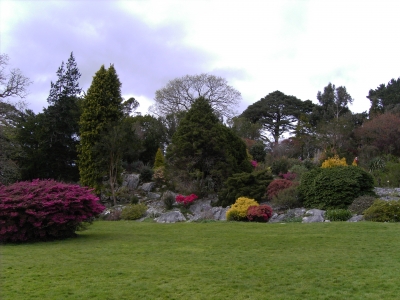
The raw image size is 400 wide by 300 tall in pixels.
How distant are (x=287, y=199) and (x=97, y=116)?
1276 cm

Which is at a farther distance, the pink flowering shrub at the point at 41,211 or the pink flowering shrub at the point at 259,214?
the pink flowering shrub at the point at 259,214

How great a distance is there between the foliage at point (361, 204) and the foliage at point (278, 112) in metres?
32.1

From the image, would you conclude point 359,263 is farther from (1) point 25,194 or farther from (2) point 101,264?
(1) point 25,194

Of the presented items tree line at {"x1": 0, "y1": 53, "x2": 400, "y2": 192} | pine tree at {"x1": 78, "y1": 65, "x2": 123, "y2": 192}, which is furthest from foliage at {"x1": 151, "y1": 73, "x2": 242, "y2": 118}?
pine tree at {"x1": 78, "y1": 65, "x2": 123, "y2": 192}

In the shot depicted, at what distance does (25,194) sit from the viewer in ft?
36.7

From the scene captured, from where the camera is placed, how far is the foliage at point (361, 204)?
14461 mm

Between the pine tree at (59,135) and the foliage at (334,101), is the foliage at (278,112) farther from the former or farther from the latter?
the pine tree at (59,135)

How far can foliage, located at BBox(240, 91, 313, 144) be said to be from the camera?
4734 cm

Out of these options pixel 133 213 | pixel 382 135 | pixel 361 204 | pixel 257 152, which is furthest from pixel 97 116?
pixel 382 135

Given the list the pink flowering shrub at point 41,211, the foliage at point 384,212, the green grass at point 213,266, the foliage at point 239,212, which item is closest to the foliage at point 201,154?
the foliage at point 239,212

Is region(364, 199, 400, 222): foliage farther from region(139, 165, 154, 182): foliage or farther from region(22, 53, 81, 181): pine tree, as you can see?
region(22, 53, 81, 181): pine tree

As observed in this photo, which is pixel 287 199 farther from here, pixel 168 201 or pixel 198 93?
pixel 198 93

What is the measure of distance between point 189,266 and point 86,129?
1828cm

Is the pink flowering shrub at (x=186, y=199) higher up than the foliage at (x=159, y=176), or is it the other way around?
the foliage at (x=159, y=176)
